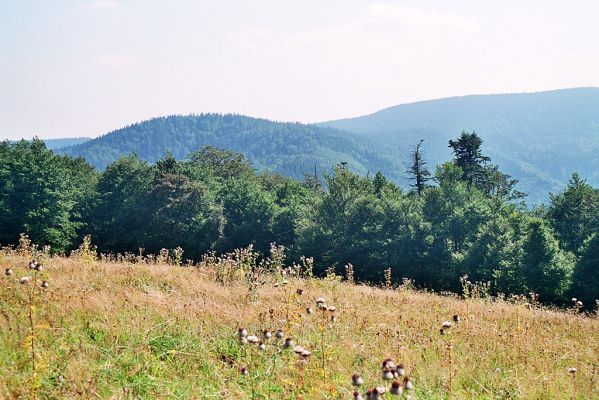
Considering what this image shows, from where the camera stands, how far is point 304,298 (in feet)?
27.5

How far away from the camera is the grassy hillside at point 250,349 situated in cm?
410

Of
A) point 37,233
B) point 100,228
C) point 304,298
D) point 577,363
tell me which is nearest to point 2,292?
point 304,298

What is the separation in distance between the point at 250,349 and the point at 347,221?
110ft

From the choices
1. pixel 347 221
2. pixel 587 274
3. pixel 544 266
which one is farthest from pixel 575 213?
pixel 347 221

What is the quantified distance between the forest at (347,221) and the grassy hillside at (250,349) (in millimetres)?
21093

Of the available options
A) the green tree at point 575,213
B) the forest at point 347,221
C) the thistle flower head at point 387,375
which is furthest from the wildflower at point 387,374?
the green tree at point 575,213

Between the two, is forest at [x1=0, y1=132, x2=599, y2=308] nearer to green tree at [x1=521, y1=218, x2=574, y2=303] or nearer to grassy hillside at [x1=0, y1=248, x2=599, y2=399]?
green tree at [x1=521, y1=218, x2=574, y2=303]

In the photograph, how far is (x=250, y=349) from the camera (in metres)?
5.17

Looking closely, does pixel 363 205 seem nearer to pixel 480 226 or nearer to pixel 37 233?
pixel 480 226

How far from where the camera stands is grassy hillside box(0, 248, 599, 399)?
4.10 m

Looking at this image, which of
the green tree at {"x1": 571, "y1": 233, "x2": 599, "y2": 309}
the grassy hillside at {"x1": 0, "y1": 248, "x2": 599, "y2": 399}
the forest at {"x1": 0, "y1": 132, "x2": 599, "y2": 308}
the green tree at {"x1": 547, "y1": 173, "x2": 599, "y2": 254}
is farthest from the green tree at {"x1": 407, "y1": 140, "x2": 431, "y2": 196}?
the grassy hillside at {"x1": 0, "y1": 248, "x2": 599, "y2": 399}

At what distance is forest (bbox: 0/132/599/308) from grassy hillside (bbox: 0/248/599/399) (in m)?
21.1

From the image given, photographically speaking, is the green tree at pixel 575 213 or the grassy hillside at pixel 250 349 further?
the green tree at pixel 575 213

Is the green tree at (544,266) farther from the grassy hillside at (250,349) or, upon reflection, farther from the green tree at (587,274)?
the grassy hillside at (250,349)
